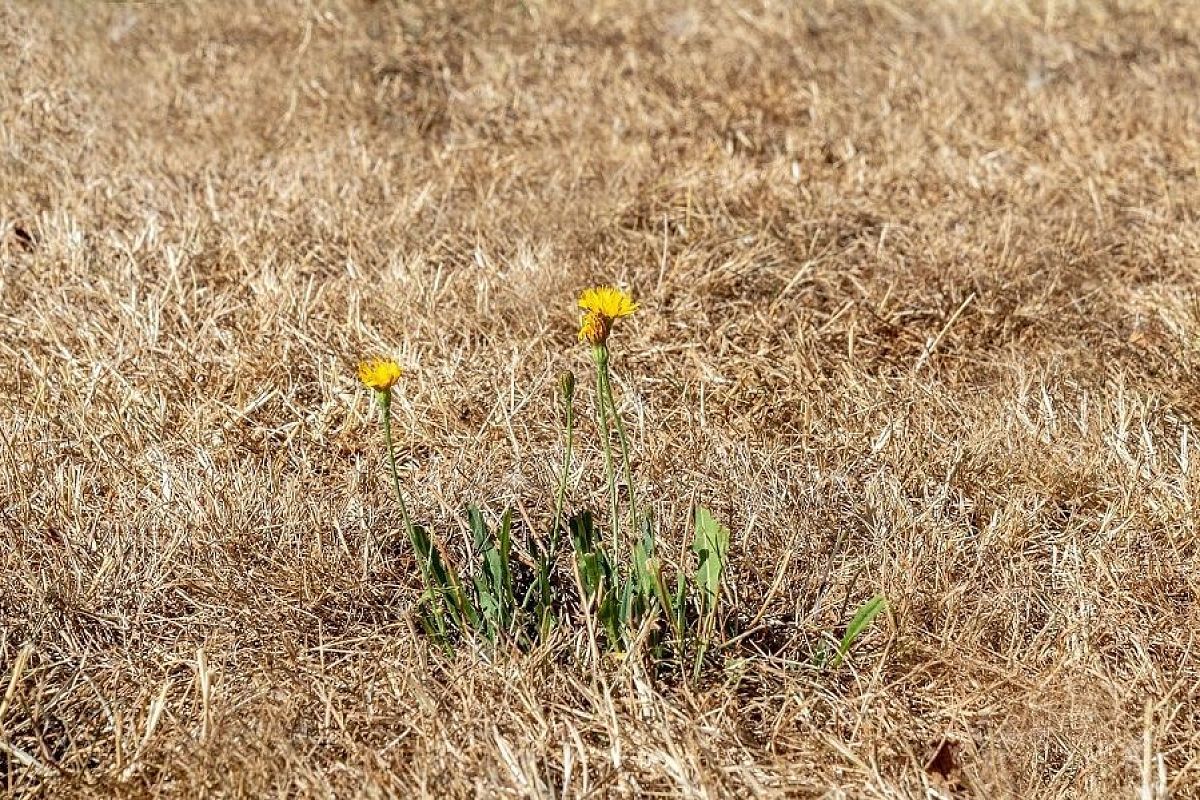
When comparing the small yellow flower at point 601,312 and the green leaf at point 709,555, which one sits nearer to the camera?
the small yellow flower at point 601,312

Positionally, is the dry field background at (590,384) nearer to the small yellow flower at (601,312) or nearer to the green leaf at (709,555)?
the green leaf at (709,555)

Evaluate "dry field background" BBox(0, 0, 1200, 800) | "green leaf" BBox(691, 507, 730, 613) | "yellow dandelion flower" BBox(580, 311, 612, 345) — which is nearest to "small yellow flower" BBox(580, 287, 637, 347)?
"yellow dandelion flower" BBox(580, 311, 612, 345)

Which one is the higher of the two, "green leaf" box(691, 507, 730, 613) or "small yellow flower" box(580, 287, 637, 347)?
"small yellow flower" box(580, 287, 637, 347)

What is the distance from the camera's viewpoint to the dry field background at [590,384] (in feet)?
5.43

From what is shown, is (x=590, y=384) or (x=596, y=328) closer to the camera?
(x=596, y=328)

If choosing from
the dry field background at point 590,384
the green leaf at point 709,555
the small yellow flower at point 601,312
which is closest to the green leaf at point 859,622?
the dry field background at point 590,384

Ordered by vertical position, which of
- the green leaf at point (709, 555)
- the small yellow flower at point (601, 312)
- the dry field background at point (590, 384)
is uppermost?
the small yellow flower at point (601, 312)

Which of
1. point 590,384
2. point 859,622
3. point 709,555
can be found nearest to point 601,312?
point 709,555

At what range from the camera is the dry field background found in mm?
1654

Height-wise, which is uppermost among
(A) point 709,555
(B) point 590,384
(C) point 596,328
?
(C) point 596,328

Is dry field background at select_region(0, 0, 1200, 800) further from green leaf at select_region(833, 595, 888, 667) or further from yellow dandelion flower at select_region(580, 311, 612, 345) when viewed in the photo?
yellow dandelion flower at select_region(580, 311, 612, 345)

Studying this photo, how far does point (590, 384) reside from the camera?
8.12ft

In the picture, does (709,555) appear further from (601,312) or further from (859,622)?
(601,312)

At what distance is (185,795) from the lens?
1.53 meters
